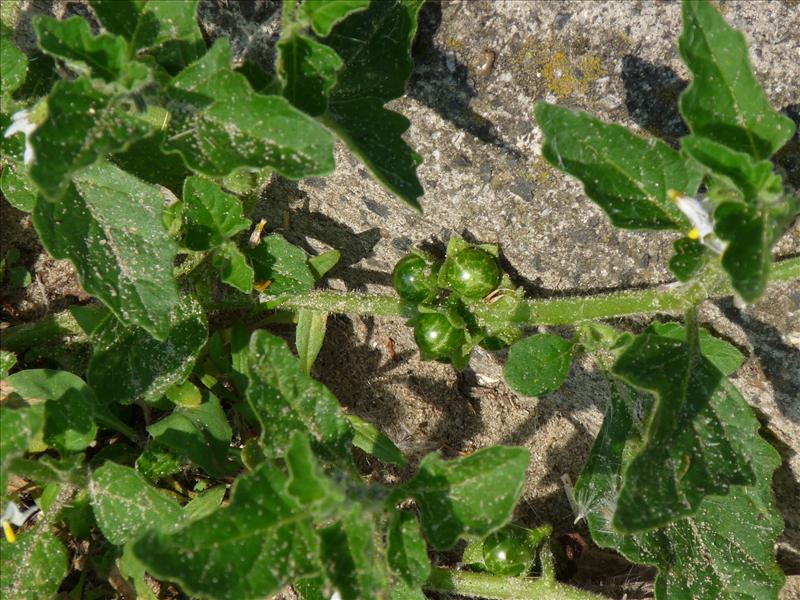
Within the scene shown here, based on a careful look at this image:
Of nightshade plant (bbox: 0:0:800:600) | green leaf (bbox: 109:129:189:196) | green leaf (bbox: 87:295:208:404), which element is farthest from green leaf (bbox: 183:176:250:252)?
green leaf (bbox: 87:295:208:404)

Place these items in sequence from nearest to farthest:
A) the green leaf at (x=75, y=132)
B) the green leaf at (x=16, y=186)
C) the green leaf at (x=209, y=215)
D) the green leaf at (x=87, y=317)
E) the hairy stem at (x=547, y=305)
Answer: the green leaf at (x=75, y=132) < the hairy stem at (x=547, y=305) < the green leaf at (x=16, y=186) < the green leaf at (x=209, y=215) < the green leaf at (x=87, y=317)

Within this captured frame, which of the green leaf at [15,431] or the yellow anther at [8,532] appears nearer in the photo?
the green leaf at [15,431]

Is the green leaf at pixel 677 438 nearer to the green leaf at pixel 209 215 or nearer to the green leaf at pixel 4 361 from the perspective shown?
the green leaf at pixel 209 215

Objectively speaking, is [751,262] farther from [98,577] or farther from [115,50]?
[98,577]

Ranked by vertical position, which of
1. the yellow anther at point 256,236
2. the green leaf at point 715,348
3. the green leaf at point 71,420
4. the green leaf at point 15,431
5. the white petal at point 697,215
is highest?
the white petal at point 697,215

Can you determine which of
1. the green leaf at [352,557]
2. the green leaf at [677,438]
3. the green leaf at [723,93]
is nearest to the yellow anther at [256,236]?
the green leaf at [352,557]

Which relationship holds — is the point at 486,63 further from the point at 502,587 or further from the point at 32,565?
the point at 32,565

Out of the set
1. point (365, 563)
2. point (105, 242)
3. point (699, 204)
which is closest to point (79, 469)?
point (105, 242)

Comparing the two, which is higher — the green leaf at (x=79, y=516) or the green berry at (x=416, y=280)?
the green berry at (x=416, y=280)
